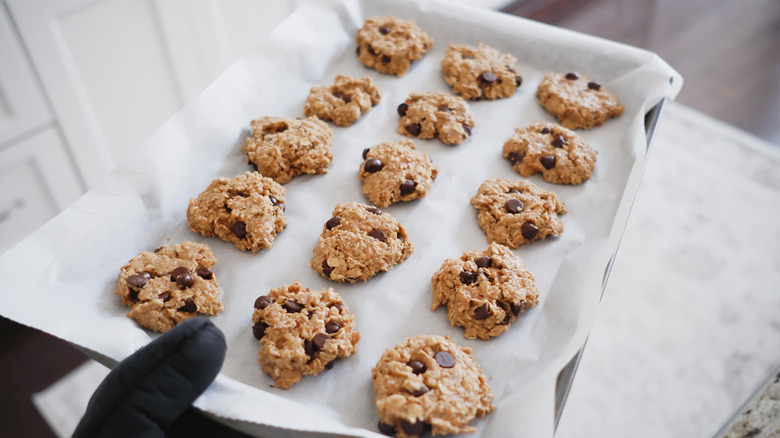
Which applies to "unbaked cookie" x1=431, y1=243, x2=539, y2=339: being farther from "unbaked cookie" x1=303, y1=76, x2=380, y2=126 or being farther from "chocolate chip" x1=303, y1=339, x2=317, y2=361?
"unbaked cookie" x1=303, y1=76, x2=380, y2=126

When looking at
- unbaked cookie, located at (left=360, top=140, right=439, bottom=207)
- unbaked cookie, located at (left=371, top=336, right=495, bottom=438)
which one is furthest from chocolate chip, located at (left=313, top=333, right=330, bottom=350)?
unbaked cookie, located at (left=360, top=140, right=439, bottom=207)

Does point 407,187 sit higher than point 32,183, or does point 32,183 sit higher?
point 407,187

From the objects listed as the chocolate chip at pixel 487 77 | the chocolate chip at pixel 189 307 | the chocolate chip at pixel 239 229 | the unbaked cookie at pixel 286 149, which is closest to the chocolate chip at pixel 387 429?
the chocolate chip at pixel 189 307

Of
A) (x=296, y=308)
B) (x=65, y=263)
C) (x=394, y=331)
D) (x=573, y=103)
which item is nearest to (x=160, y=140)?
(x=65, y=263)

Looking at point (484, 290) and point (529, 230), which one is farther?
point (529, 230)

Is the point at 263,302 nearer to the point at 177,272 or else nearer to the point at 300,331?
the point at 300,331

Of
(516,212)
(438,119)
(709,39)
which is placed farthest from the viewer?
(709,39)

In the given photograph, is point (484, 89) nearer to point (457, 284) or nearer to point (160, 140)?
point (457, 284)

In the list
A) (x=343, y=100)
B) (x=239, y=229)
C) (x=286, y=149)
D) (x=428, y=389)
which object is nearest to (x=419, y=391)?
(x=428, y=389)
